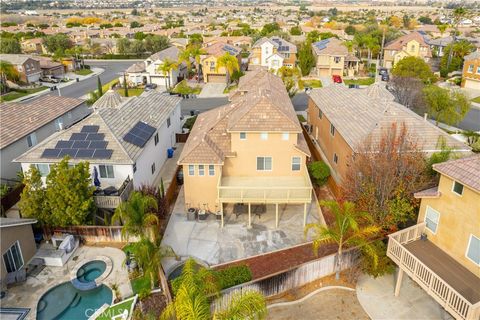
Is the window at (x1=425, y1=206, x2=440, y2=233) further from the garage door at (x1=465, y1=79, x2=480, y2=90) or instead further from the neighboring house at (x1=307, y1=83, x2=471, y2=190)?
the garage door at (x1=465, y1=79, x2=480, y2=90)

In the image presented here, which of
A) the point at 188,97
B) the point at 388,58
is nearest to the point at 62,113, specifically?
the point at 188,97

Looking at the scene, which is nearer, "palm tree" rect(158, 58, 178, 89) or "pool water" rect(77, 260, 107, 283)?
"pool water" rect(77, 260, 107, 283)

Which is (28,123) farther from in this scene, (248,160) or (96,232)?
(248,160)

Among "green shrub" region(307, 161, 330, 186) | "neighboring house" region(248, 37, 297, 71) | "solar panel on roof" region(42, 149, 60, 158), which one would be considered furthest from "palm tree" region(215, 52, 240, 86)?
"solar panel on roof" region(42, 149, 60, 158)

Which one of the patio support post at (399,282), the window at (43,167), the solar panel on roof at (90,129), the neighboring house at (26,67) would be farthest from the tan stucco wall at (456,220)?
the neighboring house at (26,67)

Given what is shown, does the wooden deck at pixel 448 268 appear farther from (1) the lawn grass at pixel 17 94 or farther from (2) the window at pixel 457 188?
(1) the lawn grass at pixel 17 94
